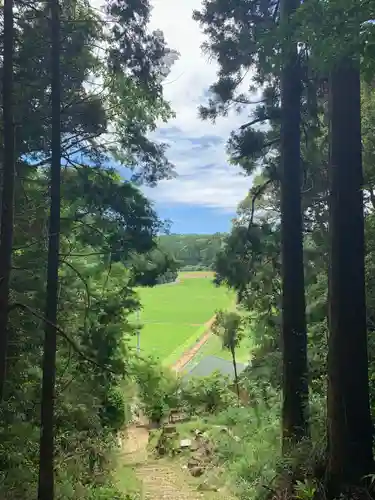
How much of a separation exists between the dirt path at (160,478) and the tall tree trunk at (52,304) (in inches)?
86.8

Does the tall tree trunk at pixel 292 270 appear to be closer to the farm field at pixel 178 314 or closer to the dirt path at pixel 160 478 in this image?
the dirt path at pixel 160 478

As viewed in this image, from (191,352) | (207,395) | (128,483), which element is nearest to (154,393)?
(207,395)

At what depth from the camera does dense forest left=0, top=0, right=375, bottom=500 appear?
156 inches

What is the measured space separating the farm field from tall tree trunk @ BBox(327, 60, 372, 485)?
2142 cm

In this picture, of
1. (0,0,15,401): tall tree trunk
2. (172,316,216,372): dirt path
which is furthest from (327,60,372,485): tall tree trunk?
(172,316,216,372): dirt path

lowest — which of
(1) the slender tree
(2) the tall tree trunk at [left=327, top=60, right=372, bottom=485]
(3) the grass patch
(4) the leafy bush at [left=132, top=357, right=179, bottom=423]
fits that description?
(4) the leafy bush at [left=132, top=357, right=179, bottom=423]

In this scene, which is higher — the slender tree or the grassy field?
the slender tree

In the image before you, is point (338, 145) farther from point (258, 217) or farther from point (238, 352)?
point (238, 352)

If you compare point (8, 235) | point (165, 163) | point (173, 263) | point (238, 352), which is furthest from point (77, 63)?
point (238, 352)

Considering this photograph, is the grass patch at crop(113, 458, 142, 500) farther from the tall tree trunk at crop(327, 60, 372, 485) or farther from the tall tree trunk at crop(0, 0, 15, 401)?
the tall tree trunk at crop(327, 60, 372, 485)

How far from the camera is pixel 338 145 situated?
3973 mm

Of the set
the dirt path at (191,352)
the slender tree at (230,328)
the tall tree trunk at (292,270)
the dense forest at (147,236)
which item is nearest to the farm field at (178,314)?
the dirt path at (191,352)

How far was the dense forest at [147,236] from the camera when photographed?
3.96 metres

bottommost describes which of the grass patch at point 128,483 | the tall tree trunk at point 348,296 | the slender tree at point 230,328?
the grass patch at point 128,483
